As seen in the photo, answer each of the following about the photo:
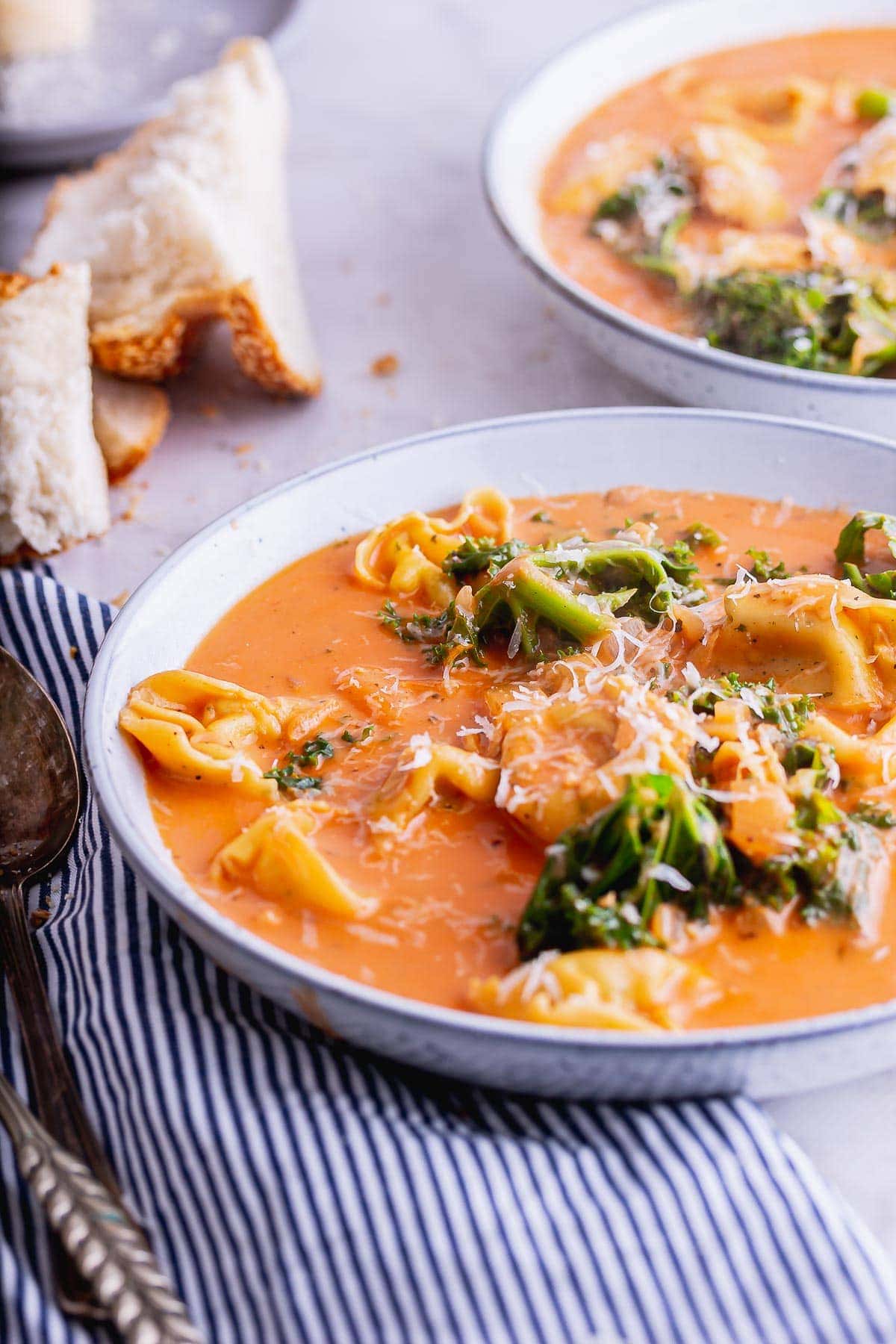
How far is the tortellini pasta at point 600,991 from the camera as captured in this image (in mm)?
2670

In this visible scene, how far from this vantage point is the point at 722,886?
296 cm

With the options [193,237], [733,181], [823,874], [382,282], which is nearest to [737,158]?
[733,181]

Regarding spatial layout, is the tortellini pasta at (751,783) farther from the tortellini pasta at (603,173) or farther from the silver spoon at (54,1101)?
the tortellini pasta at (603,173)

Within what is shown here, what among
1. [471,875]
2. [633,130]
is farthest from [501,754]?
[633,130]

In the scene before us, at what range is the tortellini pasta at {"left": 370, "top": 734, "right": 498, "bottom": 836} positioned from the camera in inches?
125

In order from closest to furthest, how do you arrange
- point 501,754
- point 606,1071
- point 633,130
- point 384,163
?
point 606,1071 → point 501,754 → point 633,130 → point 384,163

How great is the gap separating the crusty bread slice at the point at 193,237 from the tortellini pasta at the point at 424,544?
145 cm

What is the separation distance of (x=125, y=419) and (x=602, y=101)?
3179 millimetres

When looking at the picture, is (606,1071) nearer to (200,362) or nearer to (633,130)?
(200,362)

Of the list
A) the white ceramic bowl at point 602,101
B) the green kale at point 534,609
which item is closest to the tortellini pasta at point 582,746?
the green kale at point 534,609

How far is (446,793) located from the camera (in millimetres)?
3258

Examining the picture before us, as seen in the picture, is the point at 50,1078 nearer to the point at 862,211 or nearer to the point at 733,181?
the point at 733,181

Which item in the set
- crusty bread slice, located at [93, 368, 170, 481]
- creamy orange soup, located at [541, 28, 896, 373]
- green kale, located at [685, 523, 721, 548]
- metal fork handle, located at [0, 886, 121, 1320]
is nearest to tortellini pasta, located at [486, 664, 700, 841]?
green kale, located at [685, 523, 721, 548]

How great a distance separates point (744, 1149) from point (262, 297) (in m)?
3.71
